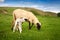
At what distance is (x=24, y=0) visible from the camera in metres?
2.97

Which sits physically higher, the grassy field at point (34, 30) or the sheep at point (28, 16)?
the sheep at point (28, 16)

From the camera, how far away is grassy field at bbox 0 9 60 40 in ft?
9.05

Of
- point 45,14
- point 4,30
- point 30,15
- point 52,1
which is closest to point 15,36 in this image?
point 4,30

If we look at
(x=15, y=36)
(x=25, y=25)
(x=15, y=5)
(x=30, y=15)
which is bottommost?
(x=15, y=36)

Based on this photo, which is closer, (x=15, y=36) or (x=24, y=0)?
(x=15, y=36)

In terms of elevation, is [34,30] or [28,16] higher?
[28,16]

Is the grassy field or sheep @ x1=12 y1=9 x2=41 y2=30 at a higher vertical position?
sheep @ x1=12 y1=9 x2=41 y2=30

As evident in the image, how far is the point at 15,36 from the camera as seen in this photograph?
9.14 ft

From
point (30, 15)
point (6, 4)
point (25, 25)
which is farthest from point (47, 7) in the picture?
point (6, 4)

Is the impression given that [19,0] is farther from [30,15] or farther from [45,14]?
[45,14]

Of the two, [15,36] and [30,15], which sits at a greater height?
[30,15]

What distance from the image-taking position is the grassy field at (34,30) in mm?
2758

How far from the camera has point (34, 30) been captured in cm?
283

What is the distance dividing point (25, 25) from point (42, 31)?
332 mm
